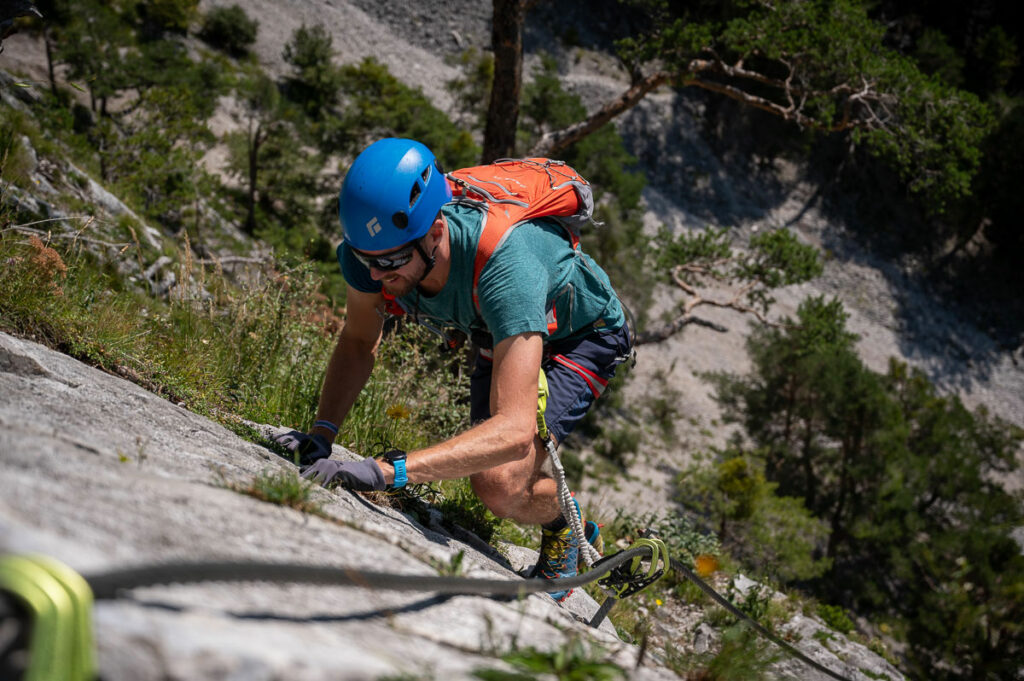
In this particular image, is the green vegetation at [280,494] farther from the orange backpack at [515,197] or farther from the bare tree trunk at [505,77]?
the bare tree trunk at [505,77]

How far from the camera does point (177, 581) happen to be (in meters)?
1.25

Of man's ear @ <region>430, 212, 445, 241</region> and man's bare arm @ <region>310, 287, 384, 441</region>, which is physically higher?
man's ear @ <region>430, 212, 445, 241</region>

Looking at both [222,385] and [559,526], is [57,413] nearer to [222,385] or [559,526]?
[222,385]

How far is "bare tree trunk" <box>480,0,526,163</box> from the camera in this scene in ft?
28.8

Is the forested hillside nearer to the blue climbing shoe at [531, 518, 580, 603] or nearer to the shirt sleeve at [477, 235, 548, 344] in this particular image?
the blue climbing shoe at [531, 518, 580, 603]

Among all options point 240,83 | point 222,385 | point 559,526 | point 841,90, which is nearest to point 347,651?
point 559,526

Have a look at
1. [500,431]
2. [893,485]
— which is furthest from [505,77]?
[893,485]

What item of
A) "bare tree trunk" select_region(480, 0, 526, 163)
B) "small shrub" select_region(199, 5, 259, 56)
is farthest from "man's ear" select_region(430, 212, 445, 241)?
"small shrub" select_region(199, 5, 259, 56)

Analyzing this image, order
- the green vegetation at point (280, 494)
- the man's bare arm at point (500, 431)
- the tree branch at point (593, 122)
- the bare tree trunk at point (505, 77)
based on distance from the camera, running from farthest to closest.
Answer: the tree branch at point (593, 122) < the bare tree trunk at point (505, 77) < the man's bare arm at point (500, 431) < the green vegetation at point (280, 494)

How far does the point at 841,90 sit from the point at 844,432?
15.5m

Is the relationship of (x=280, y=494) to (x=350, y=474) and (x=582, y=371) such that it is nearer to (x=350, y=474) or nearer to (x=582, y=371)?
(x=350, y=474)

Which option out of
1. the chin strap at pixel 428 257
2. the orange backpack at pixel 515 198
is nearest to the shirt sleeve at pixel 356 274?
the orange backpack at pixel 515 198

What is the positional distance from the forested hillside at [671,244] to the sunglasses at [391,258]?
3.13 feet

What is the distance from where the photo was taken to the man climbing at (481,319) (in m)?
2.67
